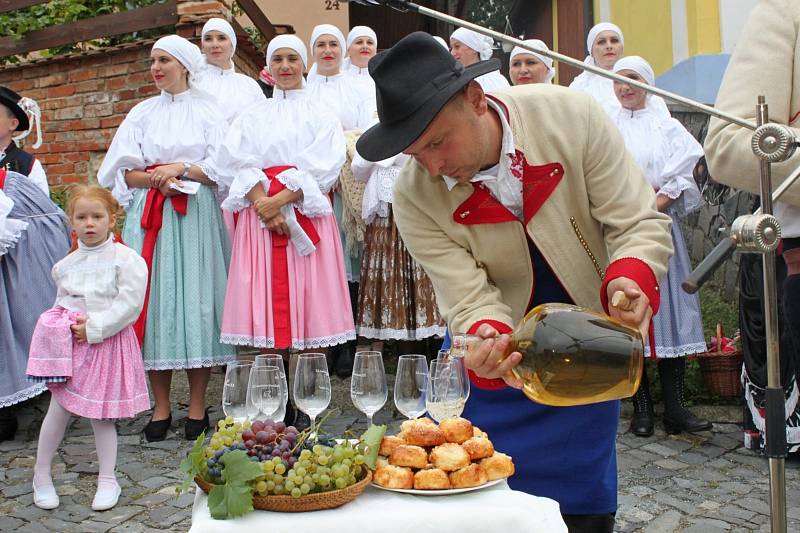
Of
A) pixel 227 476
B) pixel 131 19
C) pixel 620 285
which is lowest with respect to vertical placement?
pixel 227 476

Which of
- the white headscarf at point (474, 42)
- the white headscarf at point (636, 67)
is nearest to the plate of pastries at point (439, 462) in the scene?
the white headscarf at point (636, 67)

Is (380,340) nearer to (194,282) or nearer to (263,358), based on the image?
(194,282)

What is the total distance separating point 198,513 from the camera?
82.0 inches

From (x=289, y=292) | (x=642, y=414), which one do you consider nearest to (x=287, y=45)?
(x=289, y=292)

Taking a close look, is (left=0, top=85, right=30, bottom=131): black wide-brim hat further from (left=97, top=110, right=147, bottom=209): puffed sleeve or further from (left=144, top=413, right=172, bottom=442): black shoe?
(left=144, top=413, right=172, bottom=442): black shoe

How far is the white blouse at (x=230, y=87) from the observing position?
21.1 feet

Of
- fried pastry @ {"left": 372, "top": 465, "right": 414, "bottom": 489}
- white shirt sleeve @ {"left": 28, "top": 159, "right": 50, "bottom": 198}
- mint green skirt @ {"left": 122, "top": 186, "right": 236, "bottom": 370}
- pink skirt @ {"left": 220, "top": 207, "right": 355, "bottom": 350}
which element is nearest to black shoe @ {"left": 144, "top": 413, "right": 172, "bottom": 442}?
mint green skirt @ {"left": 122, "top": 186, "right": 236, "bottom": 370}

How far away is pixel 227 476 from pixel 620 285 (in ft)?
3.63

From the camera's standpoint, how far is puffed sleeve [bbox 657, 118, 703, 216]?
545 centimetres

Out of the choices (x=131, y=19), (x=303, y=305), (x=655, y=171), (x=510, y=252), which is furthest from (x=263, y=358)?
(x=131, y=19)

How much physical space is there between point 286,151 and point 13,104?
1.73 meters

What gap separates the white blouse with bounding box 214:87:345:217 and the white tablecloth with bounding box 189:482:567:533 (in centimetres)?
345

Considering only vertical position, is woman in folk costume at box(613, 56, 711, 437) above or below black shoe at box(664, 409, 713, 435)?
above

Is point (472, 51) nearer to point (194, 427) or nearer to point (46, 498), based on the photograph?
point (194, 427)
